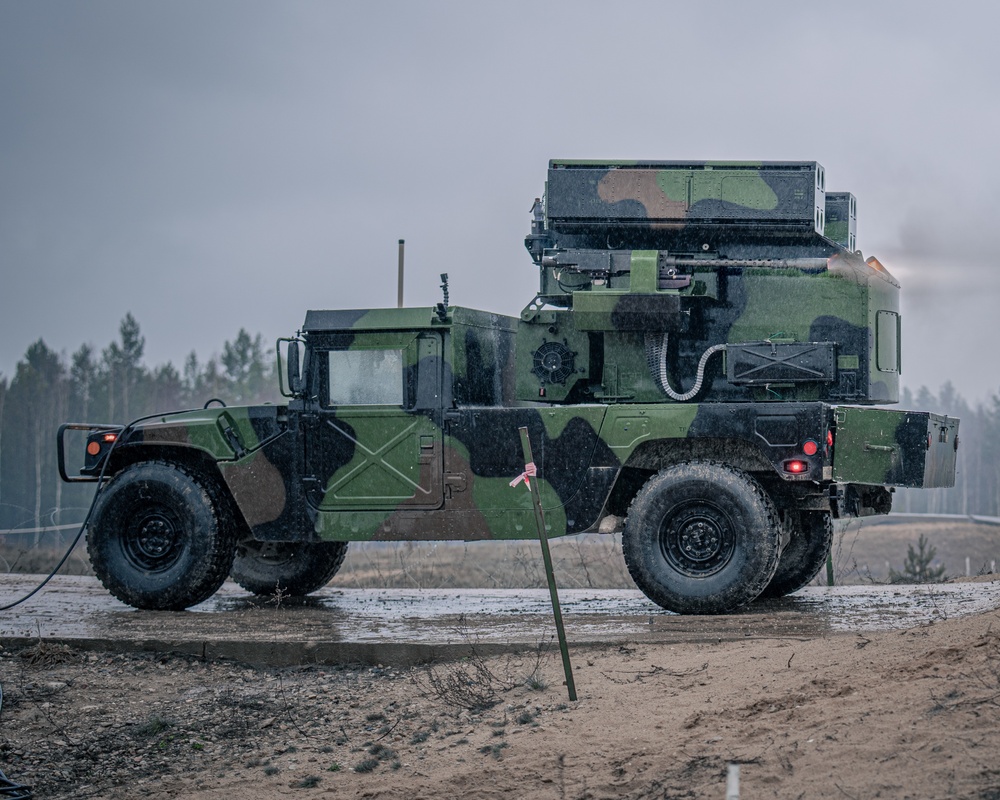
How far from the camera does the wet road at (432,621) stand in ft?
30.9

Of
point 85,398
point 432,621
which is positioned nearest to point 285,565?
point 432,621

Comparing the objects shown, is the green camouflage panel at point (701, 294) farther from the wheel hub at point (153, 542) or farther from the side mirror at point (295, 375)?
the wheel hub at point (153, 542)

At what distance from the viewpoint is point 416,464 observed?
10953 mm

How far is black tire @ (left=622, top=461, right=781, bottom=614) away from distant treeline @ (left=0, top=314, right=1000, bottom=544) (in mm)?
44617

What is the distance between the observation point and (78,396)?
211ft

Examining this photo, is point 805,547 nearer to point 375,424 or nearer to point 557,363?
point 557,363

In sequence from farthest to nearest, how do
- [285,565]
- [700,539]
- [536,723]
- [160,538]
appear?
[285,565]
[160,538]
[700,539]
[536,723]

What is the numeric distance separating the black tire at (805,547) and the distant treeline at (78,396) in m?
47.0

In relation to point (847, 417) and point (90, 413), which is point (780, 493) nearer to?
point (847, 417)

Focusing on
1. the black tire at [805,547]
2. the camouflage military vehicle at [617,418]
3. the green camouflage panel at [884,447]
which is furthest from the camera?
the black tire at [805,547]

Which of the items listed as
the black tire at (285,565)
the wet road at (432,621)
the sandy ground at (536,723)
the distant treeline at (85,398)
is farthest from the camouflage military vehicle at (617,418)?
the distant treeline at (85,398)

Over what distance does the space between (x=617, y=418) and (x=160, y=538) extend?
14.0 ft

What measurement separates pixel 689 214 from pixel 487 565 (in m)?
24.8

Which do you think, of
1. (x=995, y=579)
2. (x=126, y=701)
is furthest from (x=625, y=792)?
(x=995, y=579)
